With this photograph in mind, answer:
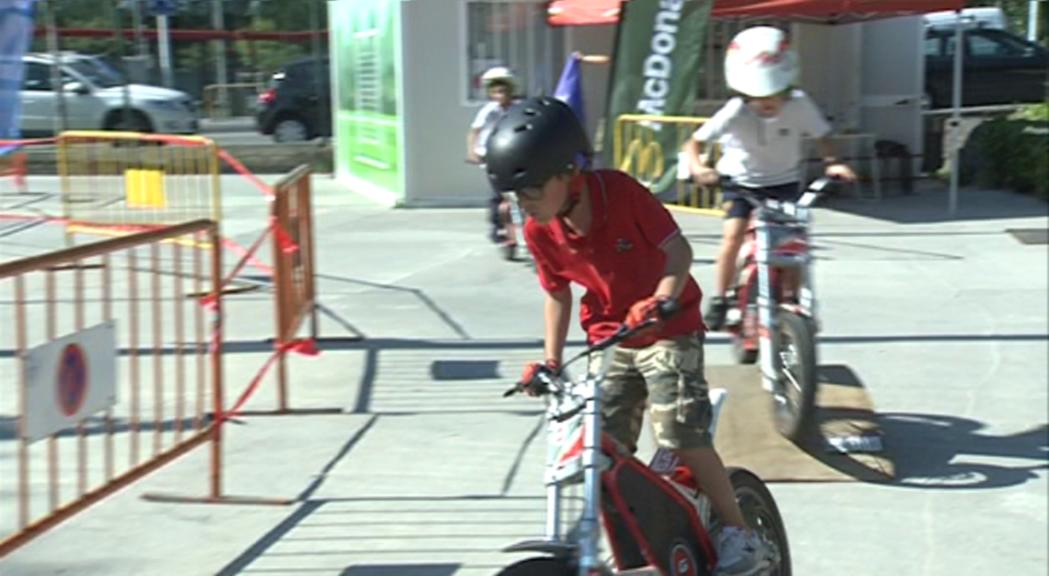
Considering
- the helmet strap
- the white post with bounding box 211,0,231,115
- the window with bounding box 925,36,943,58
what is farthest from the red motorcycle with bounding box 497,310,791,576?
the window with bounding box 925,36,943,58

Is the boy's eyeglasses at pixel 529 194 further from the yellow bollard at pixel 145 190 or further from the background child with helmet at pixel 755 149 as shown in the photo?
the yellow bollard at pixel 145 190

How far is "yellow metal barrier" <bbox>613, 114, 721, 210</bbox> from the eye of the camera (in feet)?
46.5

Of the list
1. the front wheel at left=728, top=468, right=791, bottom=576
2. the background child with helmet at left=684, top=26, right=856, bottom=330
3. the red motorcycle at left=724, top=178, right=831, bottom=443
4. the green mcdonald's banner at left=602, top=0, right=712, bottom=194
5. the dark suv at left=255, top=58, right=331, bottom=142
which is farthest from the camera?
the dark suv at left=255, top=58, right=331, bottom=142

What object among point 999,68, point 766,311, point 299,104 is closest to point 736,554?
point 766,311

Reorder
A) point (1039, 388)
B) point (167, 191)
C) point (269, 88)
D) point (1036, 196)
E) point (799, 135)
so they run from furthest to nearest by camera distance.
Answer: point (269, 88)
point (1036, 196)
point (167, 191)
point (1039, 388)
point (799, 135)

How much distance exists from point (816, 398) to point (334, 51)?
13887 mm

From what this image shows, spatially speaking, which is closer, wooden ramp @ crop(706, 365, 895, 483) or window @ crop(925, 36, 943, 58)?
wooden ramp @ crop(706, 365, 895, 483)

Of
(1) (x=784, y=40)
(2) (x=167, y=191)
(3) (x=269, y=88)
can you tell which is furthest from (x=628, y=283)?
(3) (x=269, y=88)

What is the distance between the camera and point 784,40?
6.09 m

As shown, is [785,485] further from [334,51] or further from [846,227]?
[334,51]

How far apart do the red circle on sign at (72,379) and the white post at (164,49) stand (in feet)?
15.7

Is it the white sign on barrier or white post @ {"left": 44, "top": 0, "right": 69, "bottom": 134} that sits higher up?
white post @ {"left": 44, "top": 0, "right": 69, "bottom": 134}

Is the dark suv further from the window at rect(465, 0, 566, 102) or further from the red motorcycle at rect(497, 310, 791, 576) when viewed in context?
the red motorcycle at rect(497, 310, 791, 576)

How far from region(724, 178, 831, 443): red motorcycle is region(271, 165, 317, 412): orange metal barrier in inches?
94.8
